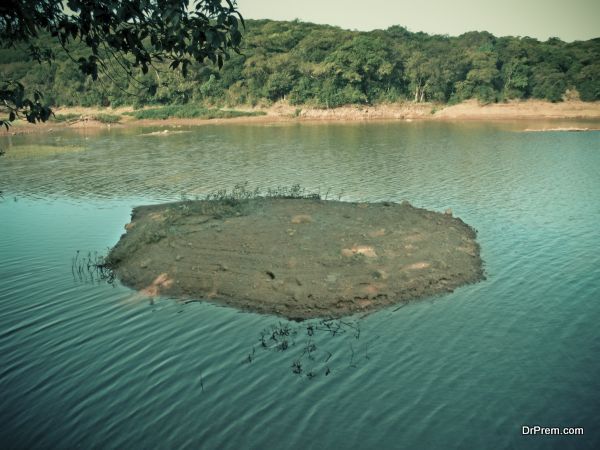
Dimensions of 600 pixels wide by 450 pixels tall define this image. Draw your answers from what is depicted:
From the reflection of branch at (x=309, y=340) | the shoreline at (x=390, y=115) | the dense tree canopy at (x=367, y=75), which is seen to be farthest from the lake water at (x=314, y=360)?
the dense tree canopy at (x=367, y=75)

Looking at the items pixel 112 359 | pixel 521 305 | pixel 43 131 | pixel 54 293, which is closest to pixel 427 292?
pixel 521 305

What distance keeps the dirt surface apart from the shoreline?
62.0 m

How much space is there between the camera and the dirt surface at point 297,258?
13.4m

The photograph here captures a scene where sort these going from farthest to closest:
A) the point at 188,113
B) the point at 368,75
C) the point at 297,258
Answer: the point at 188,113 < the point at 368,75 < the point at 297,258

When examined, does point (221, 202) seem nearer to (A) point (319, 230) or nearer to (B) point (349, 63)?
(A) point (319, 230)

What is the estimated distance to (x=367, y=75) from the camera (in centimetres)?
9481

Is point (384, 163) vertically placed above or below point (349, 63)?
below

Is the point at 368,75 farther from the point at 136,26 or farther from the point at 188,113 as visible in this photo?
the point at 136,26

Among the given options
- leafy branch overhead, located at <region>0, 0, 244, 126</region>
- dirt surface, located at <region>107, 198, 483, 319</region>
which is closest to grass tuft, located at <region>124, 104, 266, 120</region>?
dirt surface, located at <region>107, 198, 483, 319</region>

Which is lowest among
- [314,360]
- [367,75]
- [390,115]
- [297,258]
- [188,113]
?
[188,113]

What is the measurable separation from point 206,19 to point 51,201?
23.8 meters

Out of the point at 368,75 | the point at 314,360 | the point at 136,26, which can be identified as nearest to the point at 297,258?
the point at 314,360

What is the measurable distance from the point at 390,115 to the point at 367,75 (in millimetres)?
13303

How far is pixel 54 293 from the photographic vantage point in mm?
14664
